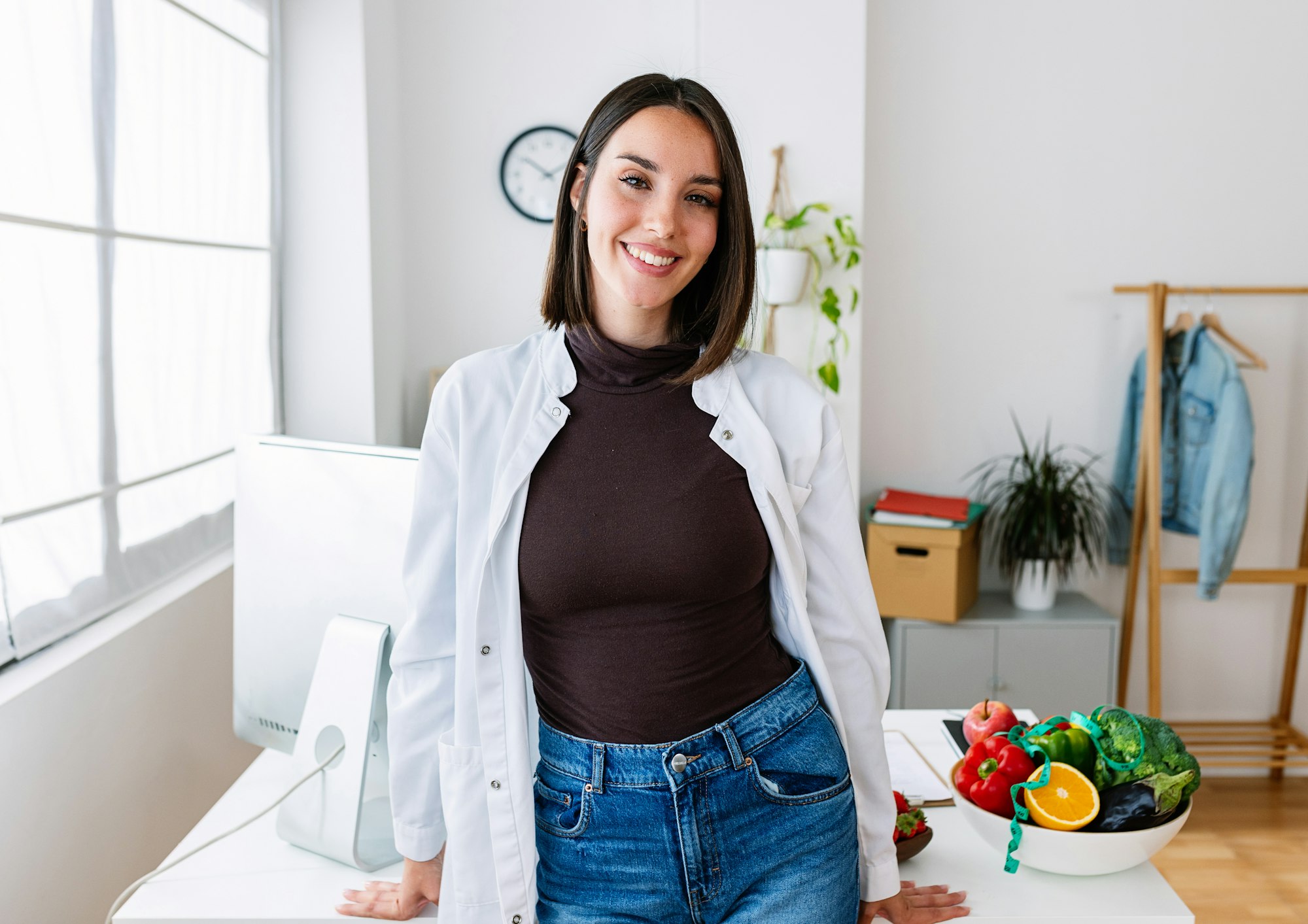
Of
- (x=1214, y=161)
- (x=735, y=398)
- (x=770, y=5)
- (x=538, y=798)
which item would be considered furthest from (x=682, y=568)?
(x=1214, y=161)

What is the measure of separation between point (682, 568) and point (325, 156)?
2480 mm

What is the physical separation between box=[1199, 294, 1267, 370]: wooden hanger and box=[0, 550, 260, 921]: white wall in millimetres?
3136

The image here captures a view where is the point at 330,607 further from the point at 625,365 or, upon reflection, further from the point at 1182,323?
the point at 1182,323

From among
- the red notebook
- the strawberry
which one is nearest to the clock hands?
the red notebook

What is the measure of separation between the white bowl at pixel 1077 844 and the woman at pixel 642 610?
11 centimetres

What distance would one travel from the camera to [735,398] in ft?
4.04

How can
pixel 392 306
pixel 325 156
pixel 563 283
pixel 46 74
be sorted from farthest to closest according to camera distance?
pixel 392 306 → pixel 325 156 → pixel 46 74 → pixel 563 283

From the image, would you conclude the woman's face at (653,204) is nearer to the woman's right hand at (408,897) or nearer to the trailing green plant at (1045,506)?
the woman's right hand at (408,897)

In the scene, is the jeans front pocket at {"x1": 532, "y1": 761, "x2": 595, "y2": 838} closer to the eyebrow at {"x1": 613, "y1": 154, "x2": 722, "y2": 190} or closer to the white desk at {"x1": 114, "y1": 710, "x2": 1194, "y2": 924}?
the white desk at {"x1": 114, "y1": 710, "x2": 1194, "y2": 924}

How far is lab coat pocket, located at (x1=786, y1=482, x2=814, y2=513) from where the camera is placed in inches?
49.1

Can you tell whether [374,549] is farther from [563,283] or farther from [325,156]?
[325,156]

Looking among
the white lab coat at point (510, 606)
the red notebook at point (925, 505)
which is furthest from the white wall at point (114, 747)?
the red notebook at point (925, 505)

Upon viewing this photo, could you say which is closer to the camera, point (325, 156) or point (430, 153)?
point (325, 156)

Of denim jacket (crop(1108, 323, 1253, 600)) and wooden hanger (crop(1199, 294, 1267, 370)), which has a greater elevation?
wooden hanger (crop(1199, 294, 1267, 370))
